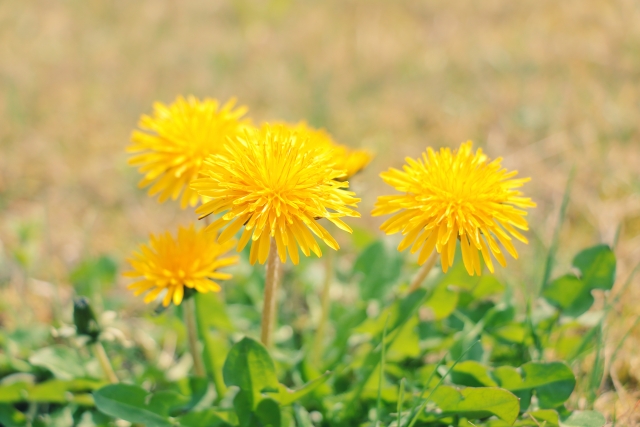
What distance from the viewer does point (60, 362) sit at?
7.98 ft

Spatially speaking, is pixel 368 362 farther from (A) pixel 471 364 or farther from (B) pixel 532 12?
(B) pixel 532 12

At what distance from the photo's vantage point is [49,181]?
158 inches

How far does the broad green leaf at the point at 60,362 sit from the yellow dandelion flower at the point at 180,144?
948 mm

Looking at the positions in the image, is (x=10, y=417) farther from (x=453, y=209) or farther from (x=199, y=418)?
(x=453, y=209)

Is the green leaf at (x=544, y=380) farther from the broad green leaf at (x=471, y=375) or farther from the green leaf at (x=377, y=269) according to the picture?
the green leaf at (x=377, y=269)

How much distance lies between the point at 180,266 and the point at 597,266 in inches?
71.9

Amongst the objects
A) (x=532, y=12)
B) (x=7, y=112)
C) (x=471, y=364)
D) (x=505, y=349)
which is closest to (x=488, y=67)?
(x=532, y=12)

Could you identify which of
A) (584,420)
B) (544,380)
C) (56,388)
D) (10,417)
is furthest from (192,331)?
(584,420)

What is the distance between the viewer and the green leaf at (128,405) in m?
2.01

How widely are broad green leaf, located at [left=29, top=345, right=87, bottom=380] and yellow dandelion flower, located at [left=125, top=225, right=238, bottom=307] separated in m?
0.76

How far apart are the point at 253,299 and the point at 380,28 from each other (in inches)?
165

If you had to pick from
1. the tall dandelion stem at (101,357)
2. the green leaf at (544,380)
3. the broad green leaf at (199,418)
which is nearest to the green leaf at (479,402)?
the green leaf at (544,380)

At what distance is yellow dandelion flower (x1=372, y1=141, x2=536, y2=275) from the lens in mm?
1806

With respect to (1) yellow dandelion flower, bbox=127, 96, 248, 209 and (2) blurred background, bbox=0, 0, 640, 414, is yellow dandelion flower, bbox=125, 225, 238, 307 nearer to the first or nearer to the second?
(1) yellow dandelion flower, bbox=127, 96, 248, 209
